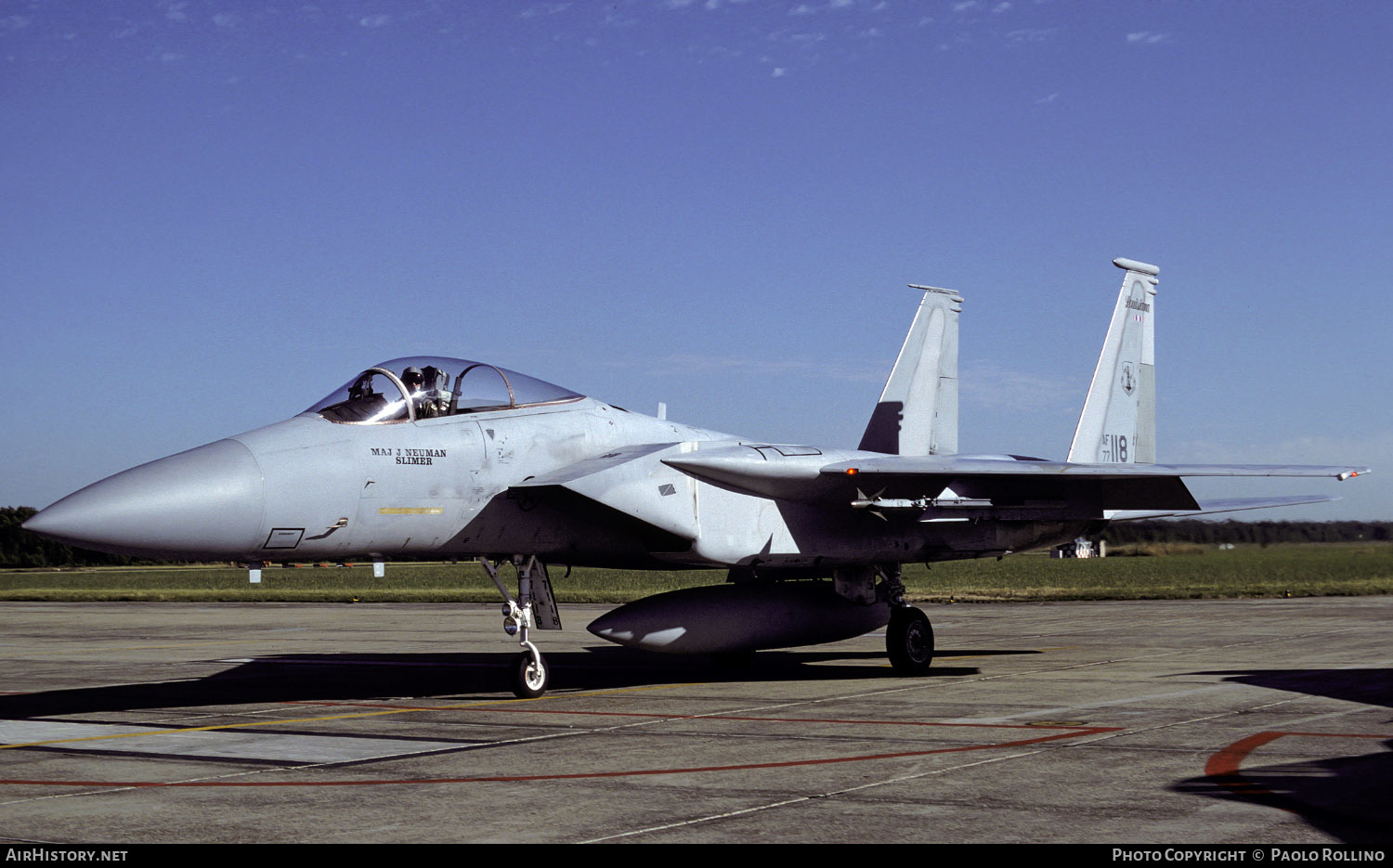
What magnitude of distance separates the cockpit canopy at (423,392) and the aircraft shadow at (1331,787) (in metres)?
A: 6.92

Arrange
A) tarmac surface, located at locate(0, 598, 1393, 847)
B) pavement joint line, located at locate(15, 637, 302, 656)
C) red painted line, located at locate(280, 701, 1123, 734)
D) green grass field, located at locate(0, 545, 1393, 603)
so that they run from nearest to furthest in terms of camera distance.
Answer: tarmac surface, located at locate(0, 598, 1393, 847), red painted line, located at locate(280, 701, 1123, 734), pavement joint line, located at locate(15, 637, 302, 656), green grass field, located at locate(0, 545, 1393, 603)

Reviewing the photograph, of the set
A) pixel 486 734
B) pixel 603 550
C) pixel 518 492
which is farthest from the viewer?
pixel 603 550

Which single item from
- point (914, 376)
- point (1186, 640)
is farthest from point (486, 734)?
point (1186, 640)

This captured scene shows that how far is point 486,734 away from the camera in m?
9.64

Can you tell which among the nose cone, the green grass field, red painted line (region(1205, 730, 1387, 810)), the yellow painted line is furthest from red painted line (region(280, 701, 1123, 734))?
the green grass field

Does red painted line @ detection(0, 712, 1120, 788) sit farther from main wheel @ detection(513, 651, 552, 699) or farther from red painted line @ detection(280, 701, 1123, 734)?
main wheel @ detection(513, 651, 552, 699)

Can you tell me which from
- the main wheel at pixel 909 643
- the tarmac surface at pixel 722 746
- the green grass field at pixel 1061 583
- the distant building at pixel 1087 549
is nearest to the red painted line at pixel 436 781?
the tarmac surface at pixel 722 746

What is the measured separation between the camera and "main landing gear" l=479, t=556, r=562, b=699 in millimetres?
11820

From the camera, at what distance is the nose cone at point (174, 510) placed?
8.97m

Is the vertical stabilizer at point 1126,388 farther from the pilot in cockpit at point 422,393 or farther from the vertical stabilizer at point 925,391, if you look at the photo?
the pilot in cockpit at point 422,393

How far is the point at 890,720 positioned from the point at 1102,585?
98.1 ft

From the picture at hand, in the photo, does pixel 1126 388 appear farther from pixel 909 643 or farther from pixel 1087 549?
pixel 1087 549

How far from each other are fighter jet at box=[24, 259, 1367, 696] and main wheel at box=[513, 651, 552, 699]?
0.02 meters

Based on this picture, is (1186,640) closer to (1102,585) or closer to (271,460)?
(271,460)
